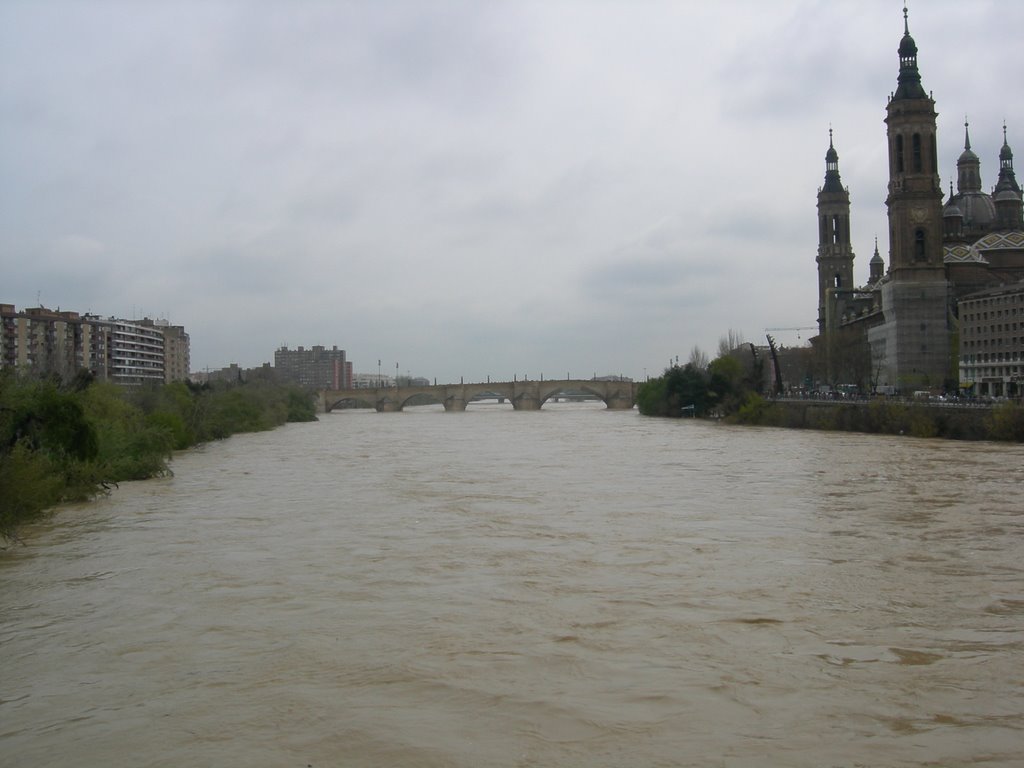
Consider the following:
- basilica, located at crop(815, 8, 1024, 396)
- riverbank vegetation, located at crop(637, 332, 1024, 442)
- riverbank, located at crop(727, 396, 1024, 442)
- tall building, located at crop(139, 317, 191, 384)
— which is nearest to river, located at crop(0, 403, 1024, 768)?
riverbank, located at crop(727, 396, 1024, 442)

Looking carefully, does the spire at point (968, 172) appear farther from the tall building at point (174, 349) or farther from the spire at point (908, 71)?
the tall building at point (174, 349)

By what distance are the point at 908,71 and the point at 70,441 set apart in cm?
6288

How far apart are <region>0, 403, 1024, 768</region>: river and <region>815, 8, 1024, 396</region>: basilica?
1568 inches

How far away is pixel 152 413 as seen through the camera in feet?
128

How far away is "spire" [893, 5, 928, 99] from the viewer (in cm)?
6631

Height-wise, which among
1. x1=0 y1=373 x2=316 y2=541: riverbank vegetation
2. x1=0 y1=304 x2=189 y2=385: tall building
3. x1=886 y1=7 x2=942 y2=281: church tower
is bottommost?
x1=0 y1=373 x2=316 y2=541: riverbank vegetation

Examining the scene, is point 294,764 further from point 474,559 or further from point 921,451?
point 921,451

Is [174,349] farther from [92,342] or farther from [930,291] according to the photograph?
[930,291]

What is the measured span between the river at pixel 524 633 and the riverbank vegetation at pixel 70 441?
3.19 ft

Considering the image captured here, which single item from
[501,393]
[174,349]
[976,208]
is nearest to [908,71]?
[976,208]

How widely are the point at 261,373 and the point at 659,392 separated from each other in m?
52.3

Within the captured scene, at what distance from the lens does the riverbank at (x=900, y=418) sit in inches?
1396

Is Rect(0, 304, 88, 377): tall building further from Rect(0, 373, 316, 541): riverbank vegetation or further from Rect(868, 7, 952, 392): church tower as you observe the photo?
Rect(868, 7, 952, 392): church tower

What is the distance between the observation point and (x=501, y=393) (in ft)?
355
